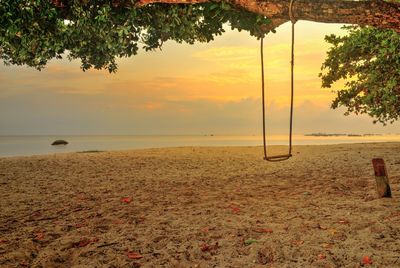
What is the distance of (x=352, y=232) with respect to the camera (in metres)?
6.11

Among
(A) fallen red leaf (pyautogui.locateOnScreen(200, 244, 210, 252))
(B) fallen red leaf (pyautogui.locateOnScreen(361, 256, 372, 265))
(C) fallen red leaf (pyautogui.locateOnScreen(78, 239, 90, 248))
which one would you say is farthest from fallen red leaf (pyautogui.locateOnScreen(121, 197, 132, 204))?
(B) fallen red leaf (pyautogui.locateOnScreen(361, 256, 372, 265))

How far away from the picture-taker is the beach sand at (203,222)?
211 inches

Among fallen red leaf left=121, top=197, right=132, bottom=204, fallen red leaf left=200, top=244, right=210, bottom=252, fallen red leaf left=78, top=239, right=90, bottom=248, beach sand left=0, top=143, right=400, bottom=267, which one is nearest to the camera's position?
beach sand left=0, top=143, right=400, bottom=267

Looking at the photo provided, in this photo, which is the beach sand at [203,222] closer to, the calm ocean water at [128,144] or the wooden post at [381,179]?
the wooden post at [381,179]

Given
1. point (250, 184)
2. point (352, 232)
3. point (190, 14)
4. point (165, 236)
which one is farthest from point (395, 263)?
point (250, 184)

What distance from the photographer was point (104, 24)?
7438mm

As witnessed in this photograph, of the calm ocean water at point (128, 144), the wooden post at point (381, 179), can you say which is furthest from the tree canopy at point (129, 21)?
the calm ocean water at point (128, 144)

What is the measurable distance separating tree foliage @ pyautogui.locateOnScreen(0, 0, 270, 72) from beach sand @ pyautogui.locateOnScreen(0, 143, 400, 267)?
388 cm

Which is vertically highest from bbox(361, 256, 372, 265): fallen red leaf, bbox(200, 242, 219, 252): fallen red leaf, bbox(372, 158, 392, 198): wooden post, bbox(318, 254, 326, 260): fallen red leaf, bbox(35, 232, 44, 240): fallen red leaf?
bbox(372, 158, 392, 198): wooden post

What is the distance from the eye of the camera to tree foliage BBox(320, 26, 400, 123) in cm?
1262

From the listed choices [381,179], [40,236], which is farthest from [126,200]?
[381,179]

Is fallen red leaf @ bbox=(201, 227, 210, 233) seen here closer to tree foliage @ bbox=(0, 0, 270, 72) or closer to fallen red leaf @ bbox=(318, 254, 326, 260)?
fallen red leaf @ bbox=(318, 254, 326, 260)

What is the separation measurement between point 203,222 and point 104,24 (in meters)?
4.72

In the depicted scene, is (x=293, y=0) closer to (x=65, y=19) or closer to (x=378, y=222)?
(x=378, y=222)
